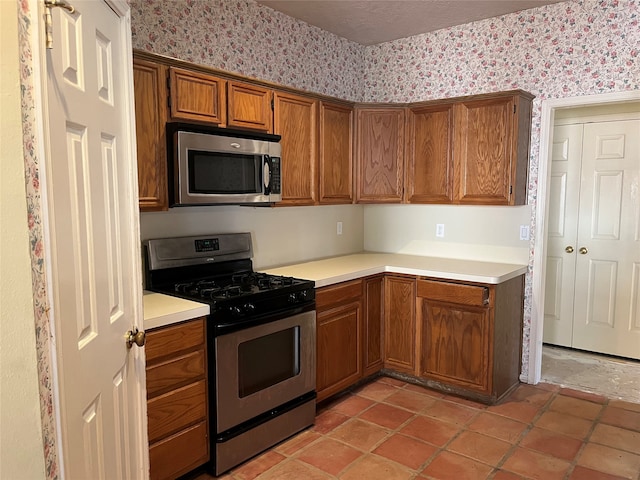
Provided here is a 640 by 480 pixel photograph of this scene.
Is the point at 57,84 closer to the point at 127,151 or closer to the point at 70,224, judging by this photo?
the point at 70,224

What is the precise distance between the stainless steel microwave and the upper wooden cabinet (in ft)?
4.54

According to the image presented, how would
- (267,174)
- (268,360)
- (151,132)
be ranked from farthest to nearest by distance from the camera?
1. (267,174)
2. (268,360)
3. (151,132)

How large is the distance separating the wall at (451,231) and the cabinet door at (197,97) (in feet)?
6.49

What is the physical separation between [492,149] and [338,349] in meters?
1.74

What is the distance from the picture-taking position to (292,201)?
130 inches

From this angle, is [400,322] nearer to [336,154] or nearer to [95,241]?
[336,154]

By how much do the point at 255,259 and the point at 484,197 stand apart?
167cm

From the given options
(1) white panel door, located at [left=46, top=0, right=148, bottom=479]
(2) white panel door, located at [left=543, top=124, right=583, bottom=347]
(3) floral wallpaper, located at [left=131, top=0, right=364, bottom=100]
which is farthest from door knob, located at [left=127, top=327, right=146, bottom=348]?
(2) white panel door, located at [left=543, top=124, right=583, bottom=347]

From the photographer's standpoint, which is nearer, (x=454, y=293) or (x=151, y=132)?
(x=151, y=132)

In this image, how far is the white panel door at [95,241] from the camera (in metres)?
1.19

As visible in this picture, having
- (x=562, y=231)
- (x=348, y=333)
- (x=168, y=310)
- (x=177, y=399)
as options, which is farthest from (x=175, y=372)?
(x=562, y=231)

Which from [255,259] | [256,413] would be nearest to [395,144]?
[255,259]

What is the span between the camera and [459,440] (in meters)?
2.85

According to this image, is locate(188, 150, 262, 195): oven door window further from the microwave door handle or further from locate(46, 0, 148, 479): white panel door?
locate(46, 0, 148, 479): white panel door
